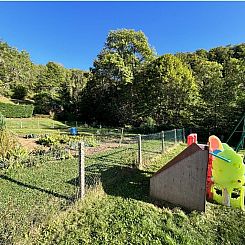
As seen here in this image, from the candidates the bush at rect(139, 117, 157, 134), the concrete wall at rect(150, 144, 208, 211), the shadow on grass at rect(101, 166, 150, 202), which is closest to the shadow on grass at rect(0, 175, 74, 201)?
the shadow on grass at rect(101, 166, 150, 202)

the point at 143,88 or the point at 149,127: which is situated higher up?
the point at 143,88

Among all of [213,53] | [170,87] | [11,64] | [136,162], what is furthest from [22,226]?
[11,64]

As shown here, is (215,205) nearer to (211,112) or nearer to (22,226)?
(22,226)

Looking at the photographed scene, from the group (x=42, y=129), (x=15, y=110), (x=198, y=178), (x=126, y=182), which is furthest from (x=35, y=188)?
(x=15, y=110)

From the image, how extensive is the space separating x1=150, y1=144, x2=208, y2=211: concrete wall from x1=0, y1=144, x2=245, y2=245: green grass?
0.87ft

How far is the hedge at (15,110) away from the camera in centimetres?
3197

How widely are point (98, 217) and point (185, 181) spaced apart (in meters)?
2.13

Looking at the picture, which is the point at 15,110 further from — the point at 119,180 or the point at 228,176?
the point at 228,176

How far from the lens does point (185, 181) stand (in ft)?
17.7

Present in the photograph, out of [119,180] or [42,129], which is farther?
[42,129]

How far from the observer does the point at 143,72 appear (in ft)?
100

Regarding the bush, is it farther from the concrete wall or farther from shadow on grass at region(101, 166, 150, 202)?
the concrete wall

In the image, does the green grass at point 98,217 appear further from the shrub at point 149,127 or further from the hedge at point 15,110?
the hedge at point 15,110

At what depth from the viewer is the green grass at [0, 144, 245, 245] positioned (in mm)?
3869
